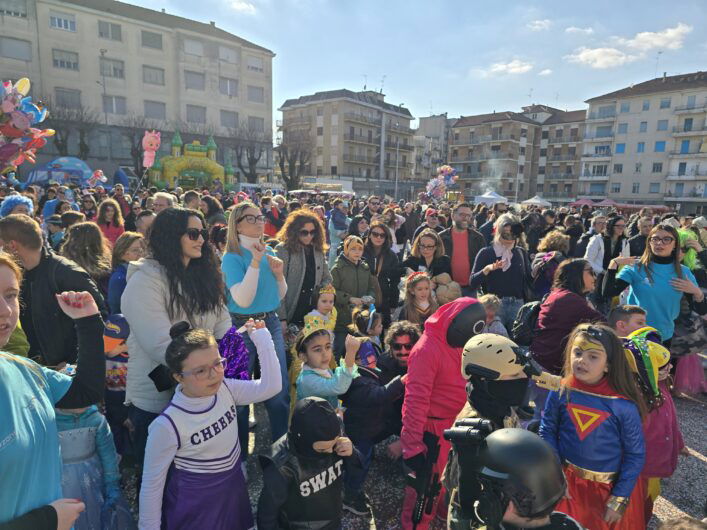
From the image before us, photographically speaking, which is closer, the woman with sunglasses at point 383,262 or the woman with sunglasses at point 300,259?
the woman with sunglasses at point 300,259

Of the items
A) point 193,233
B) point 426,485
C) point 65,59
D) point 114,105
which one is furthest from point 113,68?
point 426,485

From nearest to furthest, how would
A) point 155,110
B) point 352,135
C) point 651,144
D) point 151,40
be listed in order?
point 151,40 → point 155,110 → point 651,144 → point 352,135

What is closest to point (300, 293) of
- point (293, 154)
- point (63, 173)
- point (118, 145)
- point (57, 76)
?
point (63, 173)

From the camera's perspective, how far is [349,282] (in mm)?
4637

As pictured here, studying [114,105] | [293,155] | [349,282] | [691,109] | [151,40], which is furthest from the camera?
[691,109]

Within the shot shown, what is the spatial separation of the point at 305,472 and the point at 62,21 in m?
41.5

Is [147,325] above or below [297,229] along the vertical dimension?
below

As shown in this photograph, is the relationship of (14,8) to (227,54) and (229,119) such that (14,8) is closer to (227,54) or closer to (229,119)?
(227,54)

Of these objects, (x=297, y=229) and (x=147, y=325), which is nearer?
(x=147, y=325)

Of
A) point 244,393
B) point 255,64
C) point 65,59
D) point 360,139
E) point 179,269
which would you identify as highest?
point 255,64

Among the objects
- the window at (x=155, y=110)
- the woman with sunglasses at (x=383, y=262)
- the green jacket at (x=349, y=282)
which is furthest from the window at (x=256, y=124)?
the green jacket at (x=349, y=282)

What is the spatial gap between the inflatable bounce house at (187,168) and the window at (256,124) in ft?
33.9

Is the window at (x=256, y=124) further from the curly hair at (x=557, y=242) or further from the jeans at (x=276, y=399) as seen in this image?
the jeans at (x=276, y=399)

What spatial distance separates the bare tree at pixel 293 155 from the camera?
43.1 m
